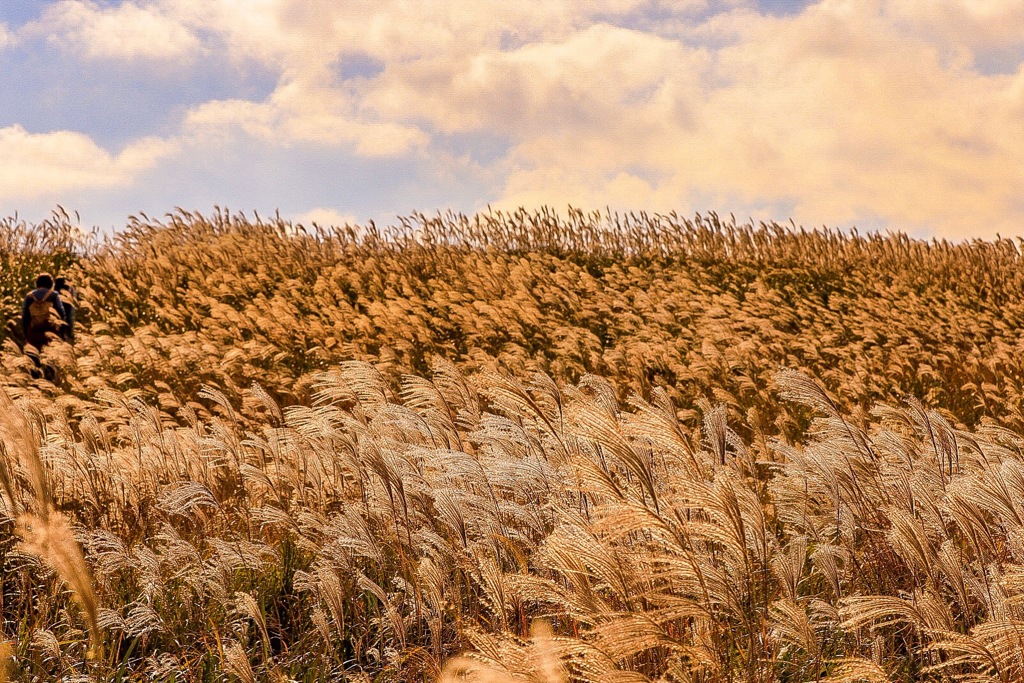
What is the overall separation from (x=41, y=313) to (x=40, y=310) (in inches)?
1.6

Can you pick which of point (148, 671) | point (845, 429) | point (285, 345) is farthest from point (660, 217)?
point (148, 671)

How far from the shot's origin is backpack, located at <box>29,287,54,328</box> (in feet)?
35.9

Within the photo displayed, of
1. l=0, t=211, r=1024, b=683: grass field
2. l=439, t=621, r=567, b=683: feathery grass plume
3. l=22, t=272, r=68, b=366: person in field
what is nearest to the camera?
l=439, t=621, r=567, b=683: feathery grass plume

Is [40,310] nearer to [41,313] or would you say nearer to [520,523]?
[41,313]

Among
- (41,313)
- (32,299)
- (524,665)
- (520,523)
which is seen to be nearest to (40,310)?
(41,313)

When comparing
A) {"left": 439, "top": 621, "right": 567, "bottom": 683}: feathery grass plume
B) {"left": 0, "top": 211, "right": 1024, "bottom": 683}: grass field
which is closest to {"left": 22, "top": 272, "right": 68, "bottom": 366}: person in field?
{"left": 0, "top": 211, "right": 1024, "bottom": 683}: grass field

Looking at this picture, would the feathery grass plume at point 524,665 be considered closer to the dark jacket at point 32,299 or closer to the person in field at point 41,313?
the person in field at point 41,313

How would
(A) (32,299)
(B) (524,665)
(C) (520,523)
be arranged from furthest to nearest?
(A) (32,299), (C) (520,523), (B) (524,665)

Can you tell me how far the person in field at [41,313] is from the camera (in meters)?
Answer: 11.0

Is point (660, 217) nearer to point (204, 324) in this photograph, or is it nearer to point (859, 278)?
point (859, 278)

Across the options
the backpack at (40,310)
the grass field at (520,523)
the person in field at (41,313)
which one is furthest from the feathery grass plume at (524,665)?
the backpack at (40,310)

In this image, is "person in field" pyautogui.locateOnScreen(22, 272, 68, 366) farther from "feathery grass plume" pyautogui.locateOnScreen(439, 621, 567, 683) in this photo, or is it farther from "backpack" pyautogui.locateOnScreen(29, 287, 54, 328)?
"feathery grass plume" pyautogui.locateOnScreen(439, 621, 567, 683)

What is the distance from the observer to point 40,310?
36.1 feet

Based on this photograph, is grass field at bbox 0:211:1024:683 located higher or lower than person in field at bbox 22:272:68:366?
lower
